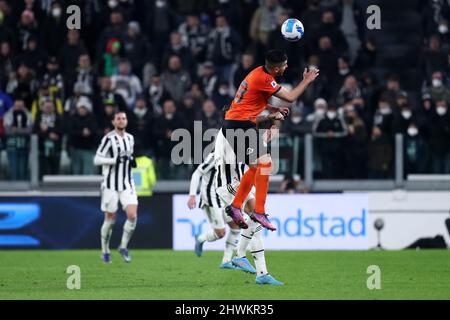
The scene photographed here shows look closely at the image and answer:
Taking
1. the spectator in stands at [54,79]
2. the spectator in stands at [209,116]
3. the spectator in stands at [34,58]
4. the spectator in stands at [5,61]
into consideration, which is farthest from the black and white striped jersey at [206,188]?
the spectator in stands at [5,61]

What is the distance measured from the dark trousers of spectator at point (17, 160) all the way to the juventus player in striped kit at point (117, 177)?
13.0 ft

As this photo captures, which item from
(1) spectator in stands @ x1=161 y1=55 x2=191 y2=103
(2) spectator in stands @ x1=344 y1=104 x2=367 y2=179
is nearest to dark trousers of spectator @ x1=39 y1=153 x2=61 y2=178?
(1) spectator in stands @ x1=161 y1=55 x2=191 y2=103

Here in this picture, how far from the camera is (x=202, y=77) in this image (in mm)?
23938

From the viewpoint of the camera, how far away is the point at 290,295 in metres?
12.8

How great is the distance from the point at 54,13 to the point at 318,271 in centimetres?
1097

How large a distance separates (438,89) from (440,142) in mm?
1667

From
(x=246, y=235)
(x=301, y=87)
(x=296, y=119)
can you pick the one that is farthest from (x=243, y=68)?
(x=301, y=87)

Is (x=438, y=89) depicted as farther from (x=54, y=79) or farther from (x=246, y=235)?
(x=246, y=235)

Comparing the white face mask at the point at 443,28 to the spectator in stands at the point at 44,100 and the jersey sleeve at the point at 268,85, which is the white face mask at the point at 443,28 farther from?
the jersey sleeve at the point at 268,85

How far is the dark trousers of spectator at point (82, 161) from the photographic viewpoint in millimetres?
22438

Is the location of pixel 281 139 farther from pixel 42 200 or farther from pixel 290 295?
pixel 290 295

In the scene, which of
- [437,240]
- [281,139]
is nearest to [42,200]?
[281,139]

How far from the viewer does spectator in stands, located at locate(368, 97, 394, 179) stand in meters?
22.1

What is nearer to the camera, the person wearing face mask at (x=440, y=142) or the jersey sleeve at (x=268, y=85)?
the jersey sleeve at (x=268, y=85)
